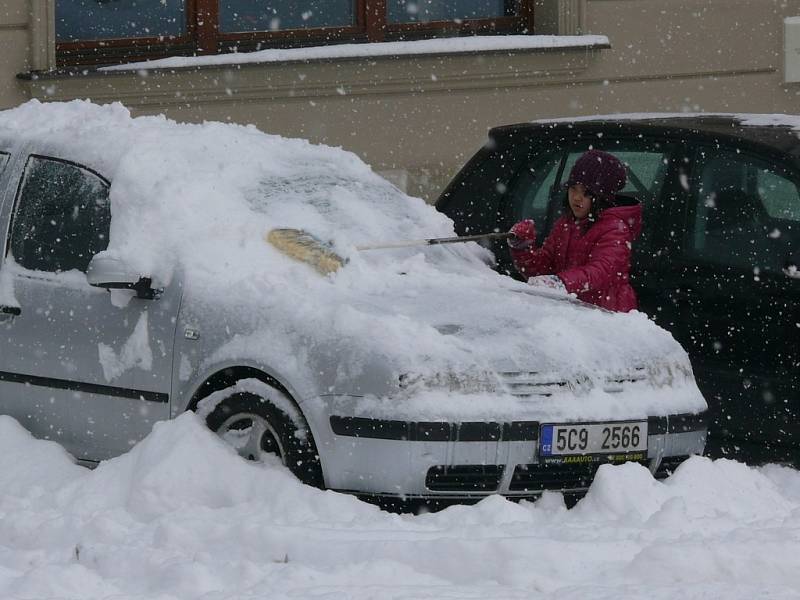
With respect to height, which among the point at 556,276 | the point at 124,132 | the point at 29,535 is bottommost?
the point at 29,535

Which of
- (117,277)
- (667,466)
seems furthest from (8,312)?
(667,466)

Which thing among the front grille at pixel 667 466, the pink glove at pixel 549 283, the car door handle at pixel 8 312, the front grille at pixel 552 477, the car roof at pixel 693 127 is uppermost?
the car roof at pixel 693 127

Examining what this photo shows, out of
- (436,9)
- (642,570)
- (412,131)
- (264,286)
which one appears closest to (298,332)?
(264,286)

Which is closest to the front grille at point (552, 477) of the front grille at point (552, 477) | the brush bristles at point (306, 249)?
the front grille at point (552, 477)

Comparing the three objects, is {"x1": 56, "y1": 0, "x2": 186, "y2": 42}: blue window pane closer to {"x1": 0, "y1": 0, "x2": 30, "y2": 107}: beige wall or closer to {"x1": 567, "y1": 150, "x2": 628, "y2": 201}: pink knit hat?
{"x1": 0, "y1": 0, "x2": 30, "y2": 107}: beige wall

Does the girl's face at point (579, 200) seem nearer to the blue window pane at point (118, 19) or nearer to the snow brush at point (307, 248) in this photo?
the snow brush at point (307, 248)

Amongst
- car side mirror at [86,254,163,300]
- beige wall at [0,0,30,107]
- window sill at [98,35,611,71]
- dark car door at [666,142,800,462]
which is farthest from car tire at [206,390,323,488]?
window sill at [98,35,611,71]

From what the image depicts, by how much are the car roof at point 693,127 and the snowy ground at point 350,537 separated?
5.94 ft

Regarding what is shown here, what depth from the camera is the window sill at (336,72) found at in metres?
12.6

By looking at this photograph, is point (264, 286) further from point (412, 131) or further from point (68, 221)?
point (412, 131)

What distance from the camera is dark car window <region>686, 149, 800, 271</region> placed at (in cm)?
747

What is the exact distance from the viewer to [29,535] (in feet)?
18.8

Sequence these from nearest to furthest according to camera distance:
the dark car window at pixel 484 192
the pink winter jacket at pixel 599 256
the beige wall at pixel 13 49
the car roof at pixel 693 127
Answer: the pink winter jacket at pixel 599 256, the car roof at pixel 693 127, the dark car window at pixel 484 192, the beige wall at pixel 13 49

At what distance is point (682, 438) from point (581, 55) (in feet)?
25.3
